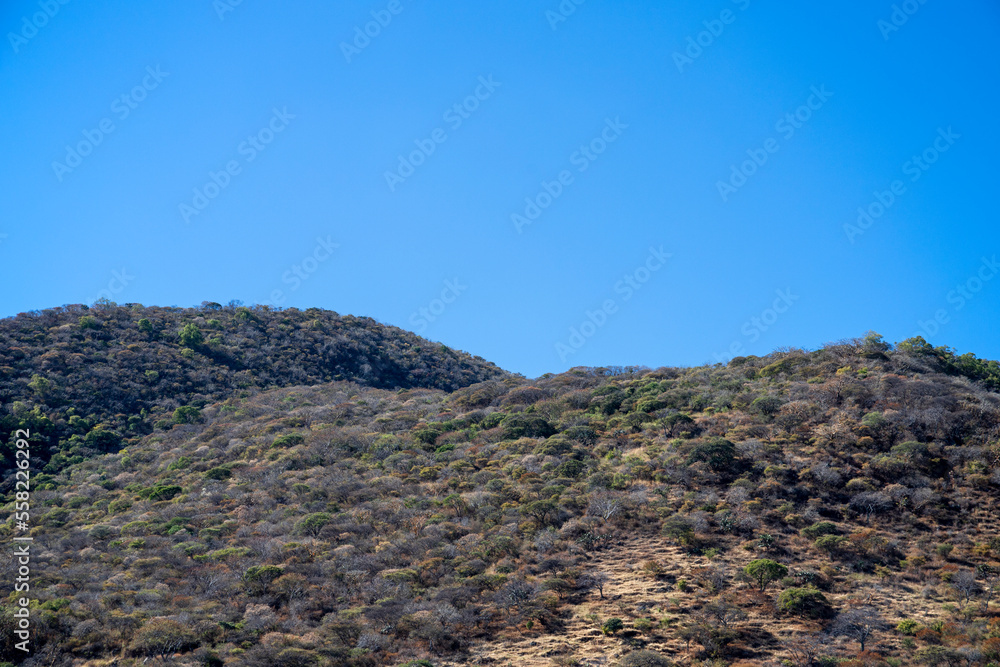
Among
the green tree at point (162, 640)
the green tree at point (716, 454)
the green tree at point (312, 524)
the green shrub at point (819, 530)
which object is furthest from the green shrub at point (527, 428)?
the green tree at point (162, 640)

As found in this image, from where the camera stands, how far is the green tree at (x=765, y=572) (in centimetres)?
2175

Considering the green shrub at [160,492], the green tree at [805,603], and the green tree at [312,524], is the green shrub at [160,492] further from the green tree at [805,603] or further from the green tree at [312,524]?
the green tree at [805,603]

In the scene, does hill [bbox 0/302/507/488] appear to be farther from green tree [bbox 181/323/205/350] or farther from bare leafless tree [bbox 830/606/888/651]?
bare leafless tree [bbox 830/606/888/651]

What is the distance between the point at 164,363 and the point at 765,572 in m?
48.5

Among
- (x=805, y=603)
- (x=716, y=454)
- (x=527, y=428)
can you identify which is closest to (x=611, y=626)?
(x=805, y=603)

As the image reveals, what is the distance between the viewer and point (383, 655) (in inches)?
786

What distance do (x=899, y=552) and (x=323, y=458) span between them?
26.8 metres

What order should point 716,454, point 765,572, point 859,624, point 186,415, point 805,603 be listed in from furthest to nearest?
point 186,415 < point 716,454 < point 765,572 < point 805,603 < point 859,624

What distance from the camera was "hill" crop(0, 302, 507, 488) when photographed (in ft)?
144

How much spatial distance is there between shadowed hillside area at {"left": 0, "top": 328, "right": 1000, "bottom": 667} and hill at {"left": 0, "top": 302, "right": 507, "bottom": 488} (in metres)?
0.66

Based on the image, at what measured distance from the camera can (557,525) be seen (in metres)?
26.4

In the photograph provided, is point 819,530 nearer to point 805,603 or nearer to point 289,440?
point 805,603

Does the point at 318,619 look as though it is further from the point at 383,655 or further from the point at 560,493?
the point at 560,493

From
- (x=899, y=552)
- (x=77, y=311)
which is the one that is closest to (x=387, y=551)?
A: (x=899, y=552)
